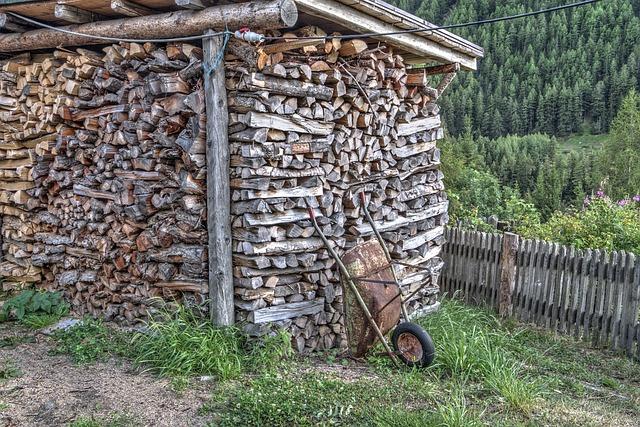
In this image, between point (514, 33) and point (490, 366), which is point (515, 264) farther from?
point (514, 33)

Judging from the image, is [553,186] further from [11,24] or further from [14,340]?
[14,340]

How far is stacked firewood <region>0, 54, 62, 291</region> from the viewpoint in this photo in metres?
6.52

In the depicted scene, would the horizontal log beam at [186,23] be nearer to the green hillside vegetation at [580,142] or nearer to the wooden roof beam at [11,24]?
the wooden roof beam at [11,24]

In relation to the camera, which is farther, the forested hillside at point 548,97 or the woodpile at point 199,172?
the forested hillside at point 548,97

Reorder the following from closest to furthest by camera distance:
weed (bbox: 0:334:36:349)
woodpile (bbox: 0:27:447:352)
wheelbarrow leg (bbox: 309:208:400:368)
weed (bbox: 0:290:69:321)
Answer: wheelbarrow leg (bbox: 309:208:400:368) < woodpile (bbox: 0:27:447:352) < weed (bbox: 0:334:36:349) < weed (bbox: 0:290:69:321)

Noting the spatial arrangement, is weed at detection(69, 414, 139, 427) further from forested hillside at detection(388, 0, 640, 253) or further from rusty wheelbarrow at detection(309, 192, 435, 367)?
forested hillside at detection(388, 0, 640, 253)

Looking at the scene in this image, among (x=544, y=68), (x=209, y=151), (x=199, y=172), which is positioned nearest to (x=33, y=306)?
(x=199, y=172)

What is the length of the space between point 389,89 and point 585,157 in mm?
27839

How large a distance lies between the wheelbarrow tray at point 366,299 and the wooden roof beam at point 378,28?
A: 2080 millimetres

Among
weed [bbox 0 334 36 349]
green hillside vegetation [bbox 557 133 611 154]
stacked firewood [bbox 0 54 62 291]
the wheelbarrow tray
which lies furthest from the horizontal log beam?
green hillside vegetation [bbox 557 133 611 154]

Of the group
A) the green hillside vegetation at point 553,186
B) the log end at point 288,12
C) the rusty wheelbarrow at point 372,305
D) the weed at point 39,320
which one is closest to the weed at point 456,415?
the rusty wheelbarrow at point 372,305

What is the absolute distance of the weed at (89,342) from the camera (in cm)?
522

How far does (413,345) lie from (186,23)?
3.43 m

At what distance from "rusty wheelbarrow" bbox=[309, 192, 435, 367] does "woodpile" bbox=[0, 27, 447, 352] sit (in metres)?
0.48
